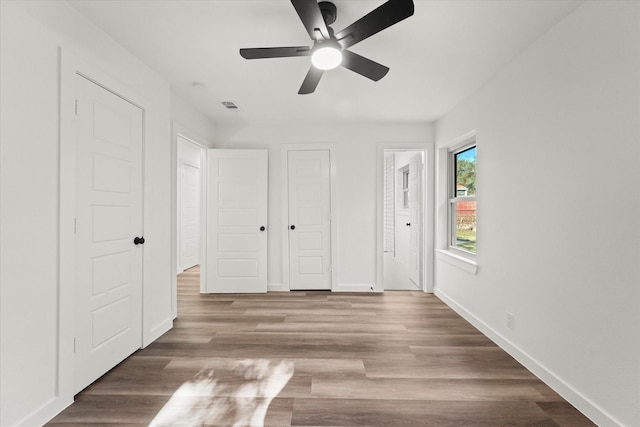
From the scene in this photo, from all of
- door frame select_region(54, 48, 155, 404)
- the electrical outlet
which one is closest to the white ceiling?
door frame select_region(54, 48, 155, 404)

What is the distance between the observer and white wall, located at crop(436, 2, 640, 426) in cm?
153

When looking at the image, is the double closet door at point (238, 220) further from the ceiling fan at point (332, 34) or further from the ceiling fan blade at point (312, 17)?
the ceiling fan blade at point (312, 17)

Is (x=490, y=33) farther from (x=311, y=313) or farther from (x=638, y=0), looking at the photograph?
(x=311, y=313)

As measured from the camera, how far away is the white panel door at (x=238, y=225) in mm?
4207

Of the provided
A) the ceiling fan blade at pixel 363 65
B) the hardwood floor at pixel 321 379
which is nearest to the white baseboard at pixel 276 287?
the hardwood floor at pixel 321 379

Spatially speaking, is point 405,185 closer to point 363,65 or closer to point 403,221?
point 403,221

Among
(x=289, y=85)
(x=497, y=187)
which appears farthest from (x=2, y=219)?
(x=497, y=187)

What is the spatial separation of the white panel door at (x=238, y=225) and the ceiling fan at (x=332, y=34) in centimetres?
230

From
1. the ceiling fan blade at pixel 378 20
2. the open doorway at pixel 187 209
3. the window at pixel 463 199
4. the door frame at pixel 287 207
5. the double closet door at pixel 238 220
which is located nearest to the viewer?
the ceiling fan blade at pixel 378 20

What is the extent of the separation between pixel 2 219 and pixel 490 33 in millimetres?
3097

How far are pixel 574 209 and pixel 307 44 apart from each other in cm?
215

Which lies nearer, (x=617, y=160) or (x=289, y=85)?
(x=617, y=160)

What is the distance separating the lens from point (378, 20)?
5.12 ft

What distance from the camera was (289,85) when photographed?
298 cm
